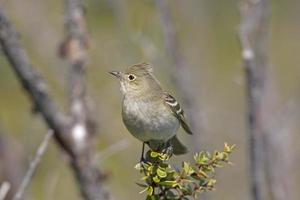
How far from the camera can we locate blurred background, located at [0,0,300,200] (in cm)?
599

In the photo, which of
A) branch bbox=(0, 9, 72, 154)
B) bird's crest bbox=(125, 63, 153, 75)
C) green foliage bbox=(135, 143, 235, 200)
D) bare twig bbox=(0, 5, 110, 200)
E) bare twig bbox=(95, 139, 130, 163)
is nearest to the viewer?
green foliage bbox=(135, 143, 235, 200)

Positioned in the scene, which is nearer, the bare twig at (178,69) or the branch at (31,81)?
the branch at (31,81)

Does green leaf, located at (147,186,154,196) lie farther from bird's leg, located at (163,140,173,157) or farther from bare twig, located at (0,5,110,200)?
bare twig, located at (0,5,110,200)

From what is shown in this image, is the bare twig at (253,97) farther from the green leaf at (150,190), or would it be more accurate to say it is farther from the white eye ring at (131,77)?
the green leaf at (150,190)

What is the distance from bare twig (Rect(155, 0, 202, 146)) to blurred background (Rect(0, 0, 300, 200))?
36 mm

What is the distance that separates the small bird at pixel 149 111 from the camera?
4.03 m

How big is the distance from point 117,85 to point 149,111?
7.75 feet

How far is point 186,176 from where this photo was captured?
10.3 ft

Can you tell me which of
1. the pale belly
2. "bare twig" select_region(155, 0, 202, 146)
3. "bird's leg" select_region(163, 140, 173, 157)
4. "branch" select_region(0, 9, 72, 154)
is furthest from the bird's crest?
"bare twig" select_region(155, 0, 202, 146)

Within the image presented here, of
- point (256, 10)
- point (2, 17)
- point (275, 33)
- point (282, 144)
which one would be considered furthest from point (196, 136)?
point (275, 33)

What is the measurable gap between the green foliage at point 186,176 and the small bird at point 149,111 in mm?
654

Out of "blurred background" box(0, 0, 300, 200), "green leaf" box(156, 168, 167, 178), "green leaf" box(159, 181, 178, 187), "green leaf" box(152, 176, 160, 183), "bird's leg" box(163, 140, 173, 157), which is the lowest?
"green leaf" box(159, 181, 178, 187)

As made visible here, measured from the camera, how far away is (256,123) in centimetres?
498

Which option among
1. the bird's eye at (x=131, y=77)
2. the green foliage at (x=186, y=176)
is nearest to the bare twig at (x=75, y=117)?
the bird's eye at (x=131, y=77)
